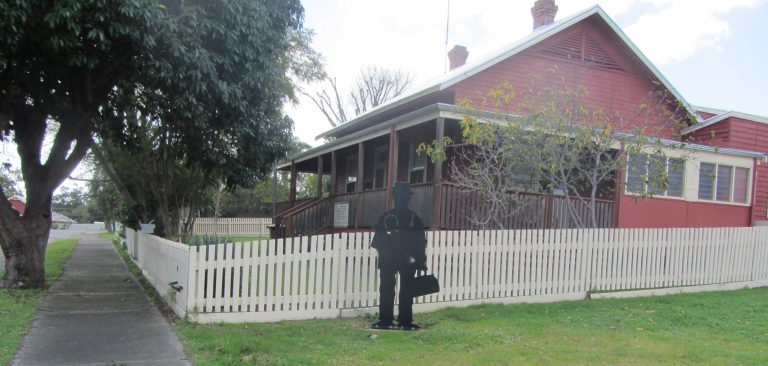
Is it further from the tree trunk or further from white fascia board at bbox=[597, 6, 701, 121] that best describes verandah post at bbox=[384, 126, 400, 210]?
white fascia board at bbox=[597, 6, 701, 121]

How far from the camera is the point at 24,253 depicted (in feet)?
35.8

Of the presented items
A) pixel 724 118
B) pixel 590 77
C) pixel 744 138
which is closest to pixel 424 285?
pixel 590 77

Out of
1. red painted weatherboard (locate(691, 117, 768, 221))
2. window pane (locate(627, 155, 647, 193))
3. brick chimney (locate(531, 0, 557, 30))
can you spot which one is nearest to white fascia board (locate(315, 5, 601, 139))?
brick chimney (locate(531, 0, 557, 30))

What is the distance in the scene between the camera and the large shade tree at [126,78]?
7.93 m

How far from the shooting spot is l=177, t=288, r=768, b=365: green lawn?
5816 mm

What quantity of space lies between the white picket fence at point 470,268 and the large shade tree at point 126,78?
7.76 feet

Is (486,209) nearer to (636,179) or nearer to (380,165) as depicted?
(636,179)

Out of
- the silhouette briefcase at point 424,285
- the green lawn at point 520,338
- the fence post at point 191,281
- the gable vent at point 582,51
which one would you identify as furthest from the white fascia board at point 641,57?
the fence post at point 191,281

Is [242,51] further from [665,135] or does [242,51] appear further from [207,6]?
[665,135]

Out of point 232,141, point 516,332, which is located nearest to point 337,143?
point 232,141

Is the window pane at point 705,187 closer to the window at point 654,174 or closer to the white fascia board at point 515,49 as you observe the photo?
the window at point 654,174

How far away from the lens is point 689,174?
1440cm

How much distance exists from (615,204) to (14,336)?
11490mm

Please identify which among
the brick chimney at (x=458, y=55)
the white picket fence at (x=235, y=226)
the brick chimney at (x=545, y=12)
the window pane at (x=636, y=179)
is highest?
the brick chimney at (x=545, y=12)
